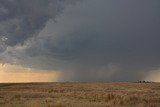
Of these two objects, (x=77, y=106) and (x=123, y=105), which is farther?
(x=123, y=105)

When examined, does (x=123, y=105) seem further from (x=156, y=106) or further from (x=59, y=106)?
(x=59, y=106)

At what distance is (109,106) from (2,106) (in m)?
10.3

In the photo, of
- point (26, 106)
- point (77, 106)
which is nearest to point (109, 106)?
point (77, 106)

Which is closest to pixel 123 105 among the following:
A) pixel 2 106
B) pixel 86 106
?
pixel 86 106

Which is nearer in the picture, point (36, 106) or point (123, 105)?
point (36, 106)

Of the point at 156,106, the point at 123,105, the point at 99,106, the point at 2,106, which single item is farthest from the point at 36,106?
the point at 156,106

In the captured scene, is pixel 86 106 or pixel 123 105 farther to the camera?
pixel 123 105

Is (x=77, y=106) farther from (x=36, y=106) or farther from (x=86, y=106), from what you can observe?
(x=36, y=106)

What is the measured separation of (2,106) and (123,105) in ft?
39.4

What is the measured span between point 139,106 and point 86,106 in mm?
5131

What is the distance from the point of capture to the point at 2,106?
105 ft

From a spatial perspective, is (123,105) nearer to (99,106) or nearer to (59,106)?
(99,106)

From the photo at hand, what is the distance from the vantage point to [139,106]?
107ft

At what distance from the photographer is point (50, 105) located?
32.1 meters
